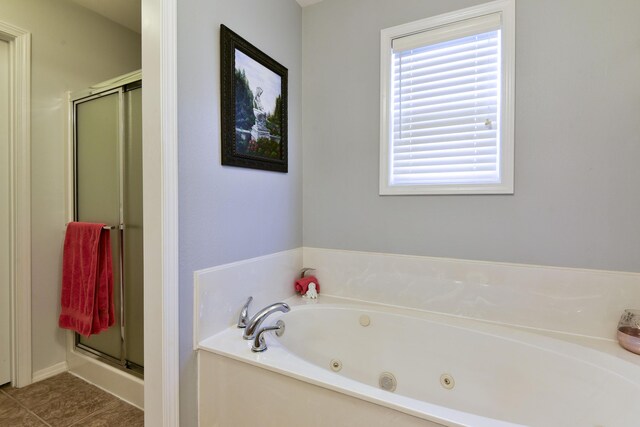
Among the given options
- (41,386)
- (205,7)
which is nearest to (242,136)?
(205,7)

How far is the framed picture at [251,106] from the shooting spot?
56.9 inches

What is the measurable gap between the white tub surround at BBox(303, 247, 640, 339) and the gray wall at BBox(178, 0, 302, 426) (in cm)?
61

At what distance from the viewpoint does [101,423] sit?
1.59 meters

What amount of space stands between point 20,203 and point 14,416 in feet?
4.00

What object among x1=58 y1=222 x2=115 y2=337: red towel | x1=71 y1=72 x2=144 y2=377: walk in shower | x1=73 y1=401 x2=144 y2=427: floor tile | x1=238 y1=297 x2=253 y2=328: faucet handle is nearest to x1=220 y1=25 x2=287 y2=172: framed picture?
x1=71 y1=72 x2=144 y2=377: walk in shower

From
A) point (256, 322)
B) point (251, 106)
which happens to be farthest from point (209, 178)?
point (256, 322)

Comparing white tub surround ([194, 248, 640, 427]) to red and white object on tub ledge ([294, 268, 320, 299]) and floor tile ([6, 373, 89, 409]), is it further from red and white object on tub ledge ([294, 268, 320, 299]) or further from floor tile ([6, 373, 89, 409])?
floor tile ([6, 373, 89, 409])

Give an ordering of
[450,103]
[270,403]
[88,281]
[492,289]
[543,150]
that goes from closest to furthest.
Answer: [270,403] < [543,150] < [492,289] < [450,103] < [88,281]

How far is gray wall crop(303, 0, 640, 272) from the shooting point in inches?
53.1

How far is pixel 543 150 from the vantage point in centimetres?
148

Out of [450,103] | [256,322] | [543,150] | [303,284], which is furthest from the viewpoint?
[303,284]

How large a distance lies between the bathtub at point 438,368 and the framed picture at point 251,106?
896mm

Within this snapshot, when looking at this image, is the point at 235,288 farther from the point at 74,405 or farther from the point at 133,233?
the point at 74,405

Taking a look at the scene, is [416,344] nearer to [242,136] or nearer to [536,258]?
[536,258]
